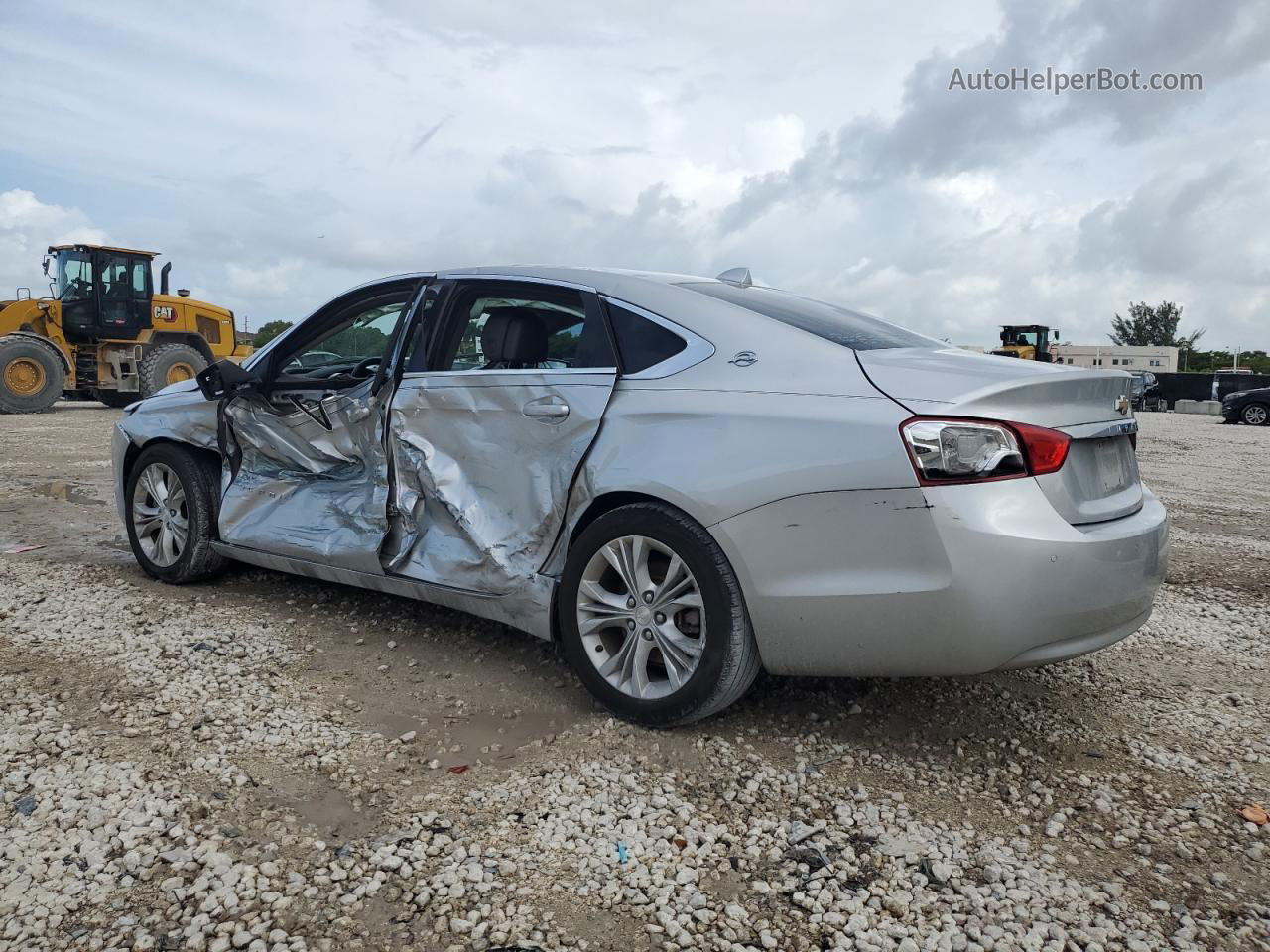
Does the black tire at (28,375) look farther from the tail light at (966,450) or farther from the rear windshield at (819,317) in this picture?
the tail light at (966,450)

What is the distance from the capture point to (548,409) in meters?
3.51

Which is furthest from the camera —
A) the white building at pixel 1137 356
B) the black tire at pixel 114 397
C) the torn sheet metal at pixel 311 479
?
the white building at pixel 1137 356

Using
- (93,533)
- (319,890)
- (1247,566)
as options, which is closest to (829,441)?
(319,890)

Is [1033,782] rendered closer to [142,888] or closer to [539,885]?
[539,885]

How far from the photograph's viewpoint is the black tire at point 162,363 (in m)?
18.4

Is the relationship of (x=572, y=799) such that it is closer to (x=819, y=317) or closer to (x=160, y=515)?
(x=819, y=317)

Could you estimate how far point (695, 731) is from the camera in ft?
10.5

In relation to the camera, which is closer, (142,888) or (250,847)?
(142,888)

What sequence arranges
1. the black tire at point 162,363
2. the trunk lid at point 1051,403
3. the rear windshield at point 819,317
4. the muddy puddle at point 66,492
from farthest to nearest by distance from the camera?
the black tire at point 162,363
the muddy puddle at point 66,492
the rear windshield at point 819,317
the trunk lid at point 1051,403

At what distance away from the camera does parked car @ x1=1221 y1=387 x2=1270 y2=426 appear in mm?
23562

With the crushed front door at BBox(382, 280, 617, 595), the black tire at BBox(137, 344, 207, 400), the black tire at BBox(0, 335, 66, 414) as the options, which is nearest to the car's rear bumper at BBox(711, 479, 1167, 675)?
the crushed front door at BBox(382, 280, 617, 595)

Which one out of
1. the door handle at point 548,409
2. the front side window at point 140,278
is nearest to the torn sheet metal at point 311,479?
the door handle at point 548,409

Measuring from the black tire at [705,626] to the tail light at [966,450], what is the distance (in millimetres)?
666

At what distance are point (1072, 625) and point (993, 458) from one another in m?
0.54
